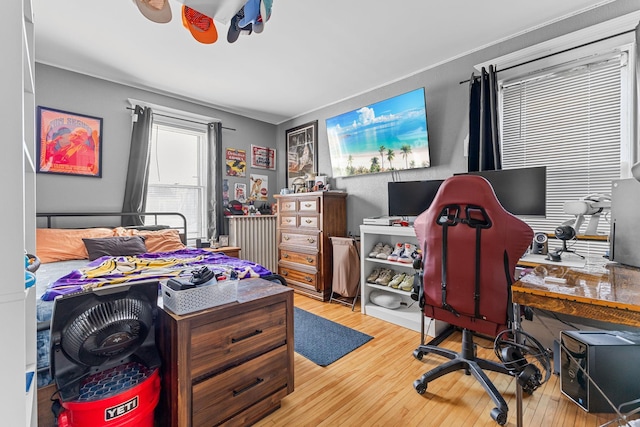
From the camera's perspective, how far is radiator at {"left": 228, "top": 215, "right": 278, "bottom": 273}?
3865 millimetres

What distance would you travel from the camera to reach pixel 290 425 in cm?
141

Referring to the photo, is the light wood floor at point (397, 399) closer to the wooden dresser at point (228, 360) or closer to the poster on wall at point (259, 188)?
the wooden dresser at point (228, 360)

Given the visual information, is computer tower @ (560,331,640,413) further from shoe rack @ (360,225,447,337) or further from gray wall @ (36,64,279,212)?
gray wall @ (36,64,279,212)

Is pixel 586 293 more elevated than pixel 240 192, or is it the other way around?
pixel 240 192

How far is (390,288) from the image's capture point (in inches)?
110

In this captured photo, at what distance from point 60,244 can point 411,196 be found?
3292mm

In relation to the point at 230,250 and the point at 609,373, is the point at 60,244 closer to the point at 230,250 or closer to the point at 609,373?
the point at 230,250

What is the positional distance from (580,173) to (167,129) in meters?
4.27

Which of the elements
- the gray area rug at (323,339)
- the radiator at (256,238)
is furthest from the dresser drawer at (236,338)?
the radiator at (256,238)

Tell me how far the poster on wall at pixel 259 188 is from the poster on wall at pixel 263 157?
18cm

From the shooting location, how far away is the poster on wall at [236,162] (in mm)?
4062

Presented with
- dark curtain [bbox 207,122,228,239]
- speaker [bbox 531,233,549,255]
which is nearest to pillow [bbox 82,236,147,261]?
dark curtain [bbox 207,122,228,239]

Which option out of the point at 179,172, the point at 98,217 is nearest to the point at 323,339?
the point at 98,217

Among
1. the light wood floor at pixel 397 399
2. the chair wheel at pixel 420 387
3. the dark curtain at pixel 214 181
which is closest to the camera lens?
the light wood floor at pixel 397 399
